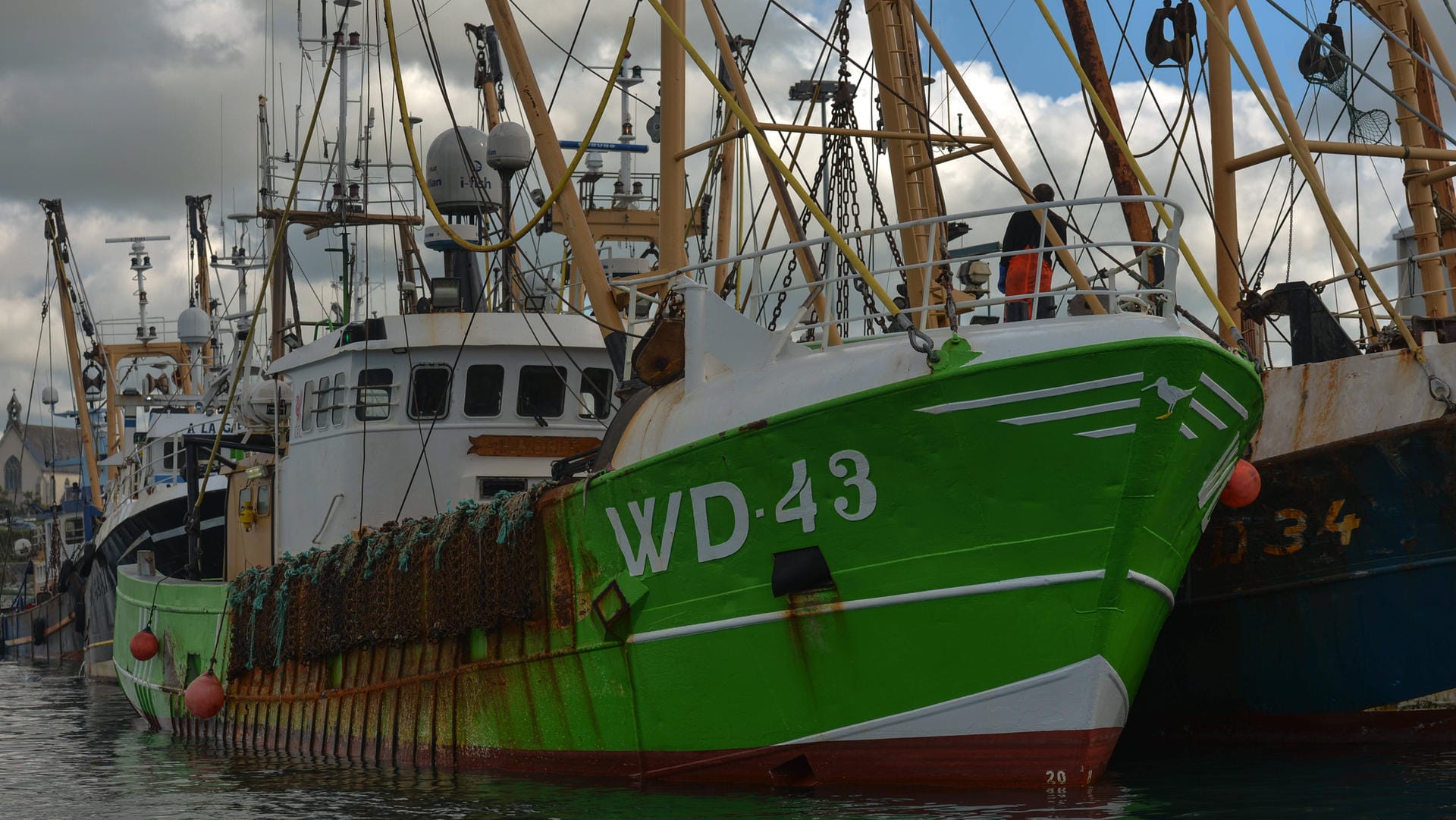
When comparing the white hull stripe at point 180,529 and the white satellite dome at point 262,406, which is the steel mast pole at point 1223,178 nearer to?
the white satellite dome at point 262,406

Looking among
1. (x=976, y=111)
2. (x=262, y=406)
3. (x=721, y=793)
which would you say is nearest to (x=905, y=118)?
(x=976, y=111)

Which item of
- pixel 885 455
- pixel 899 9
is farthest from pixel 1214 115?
pixel 885 455

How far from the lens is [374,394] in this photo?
14469mm

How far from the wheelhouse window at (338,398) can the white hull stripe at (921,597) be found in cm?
573

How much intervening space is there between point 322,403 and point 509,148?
9.98ft

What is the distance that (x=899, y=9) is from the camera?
14859 millimetres

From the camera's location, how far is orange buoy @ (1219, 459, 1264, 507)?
34.8 ft

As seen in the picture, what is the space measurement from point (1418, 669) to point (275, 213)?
1899cm

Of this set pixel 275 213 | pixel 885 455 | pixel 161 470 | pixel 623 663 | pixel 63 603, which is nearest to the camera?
pixel 885 455

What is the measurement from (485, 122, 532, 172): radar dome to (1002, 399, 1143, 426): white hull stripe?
7931 millimetres

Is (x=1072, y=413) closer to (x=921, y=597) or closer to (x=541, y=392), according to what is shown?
(x=921, y=597)

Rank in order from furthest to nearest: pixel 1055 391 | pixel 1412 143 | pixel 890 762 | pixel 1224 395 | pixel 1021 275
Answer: pixel 1412 143
pixel 1021 275
pixel 890 762
pixel 1224 395
pixel 1055 391

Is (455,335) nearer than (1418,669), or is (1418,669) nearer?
(1418,669)

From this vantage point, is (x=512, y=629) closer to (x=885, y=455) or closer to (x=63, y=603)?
(x=885, y=455)
